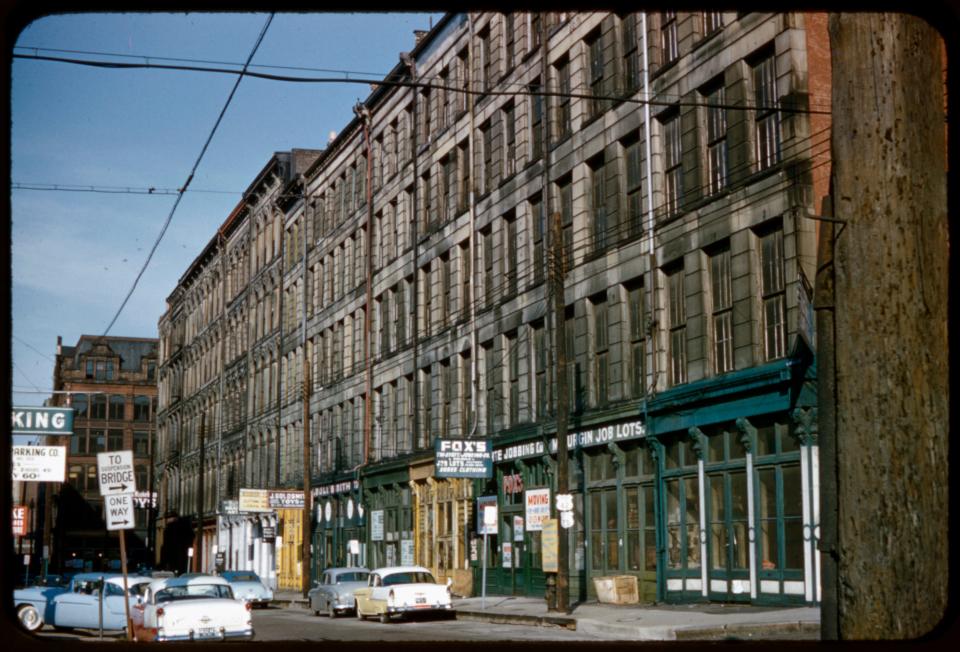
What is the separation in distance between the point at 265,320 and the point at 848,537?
68.0 metres

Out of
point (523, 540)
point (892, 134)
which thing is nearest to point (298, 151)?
point (523, 540)

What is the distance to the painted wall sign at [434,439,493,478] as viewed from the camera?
4159cm

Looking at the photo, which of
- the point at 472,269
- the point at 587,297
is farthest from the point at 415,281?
the point at 587,297

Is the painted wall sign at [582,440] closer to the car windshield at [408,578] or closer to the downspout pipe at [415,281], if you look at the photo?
the car windshield at [408,578]

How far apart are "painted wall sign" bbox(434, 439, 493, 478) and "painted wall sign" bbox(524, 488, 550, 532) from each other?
603cm

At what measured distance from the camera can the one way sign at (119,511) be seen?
66.1 ft

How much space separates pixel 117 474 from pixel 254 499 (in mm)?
44300

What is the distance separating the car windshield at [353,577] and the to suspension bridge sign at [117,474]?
699 inches

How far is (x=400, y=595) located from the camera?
32656mm

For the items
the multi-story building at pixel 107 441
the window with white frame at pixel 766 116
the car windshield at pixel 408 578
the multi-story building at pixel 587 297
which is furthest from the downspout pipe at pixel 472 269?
the multi-story building at pixel 107 441

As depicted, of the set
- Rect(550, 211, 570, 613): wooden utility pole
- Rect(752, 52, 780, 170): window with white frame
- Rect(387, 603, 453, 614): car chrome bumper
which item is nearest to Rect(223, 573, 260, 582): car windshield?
Rect(387, 603, 453, 614): car chrome bumper

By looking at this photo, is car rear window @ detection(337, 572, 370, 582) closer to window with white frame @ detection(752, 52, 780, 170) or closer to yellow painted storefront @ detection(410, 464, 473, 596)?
yellow painted storefront @ detection(410, 464, 473, 596)

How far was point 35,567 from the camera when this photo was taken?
80188 millimetres

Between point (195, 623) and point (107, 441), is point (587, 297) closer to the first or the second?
point (195, 623)
